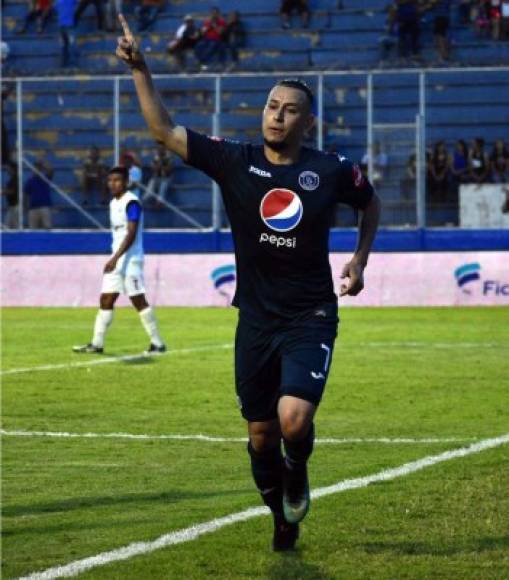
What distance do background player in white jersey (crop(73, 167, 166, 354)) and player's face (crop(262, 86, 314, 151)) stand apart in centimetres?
1230

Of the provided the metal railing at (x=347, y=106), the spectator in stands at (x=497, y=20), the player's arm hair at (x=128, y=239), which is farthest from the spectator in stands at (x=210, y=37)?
the player's arm hair at (x=128, y=239)

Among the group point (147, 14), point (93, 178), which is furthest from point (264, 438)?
point (147, 14)

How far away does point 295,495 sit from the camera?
7684 mm

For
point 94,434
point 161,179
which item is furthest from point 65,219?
point 94,434

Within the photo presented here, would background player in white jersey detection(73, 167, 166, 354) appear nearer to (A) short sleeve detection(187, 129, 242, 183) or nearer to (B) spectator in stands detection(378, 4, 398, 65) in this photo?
(A) short sleeve detection(187, 129, 242, 183)

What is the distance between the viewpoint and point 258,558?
24.4 feet

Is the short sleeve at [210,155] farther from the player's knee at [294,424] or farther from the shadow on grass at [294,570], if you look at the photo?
the shadow on grass at [294,570]

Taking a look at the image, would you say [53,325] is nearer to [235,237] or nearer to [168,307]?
[168,307]

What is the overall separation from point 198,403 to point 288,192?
24.2ft

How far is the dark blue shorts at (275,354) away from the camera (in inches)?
300

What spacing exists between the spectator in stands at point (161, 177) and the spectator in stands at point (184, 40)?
455 centimetres

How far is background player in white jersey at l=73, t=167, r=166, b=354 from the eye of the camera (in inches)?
788

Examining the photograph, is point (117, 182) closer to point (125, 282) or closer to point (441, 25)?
point (125, 282)

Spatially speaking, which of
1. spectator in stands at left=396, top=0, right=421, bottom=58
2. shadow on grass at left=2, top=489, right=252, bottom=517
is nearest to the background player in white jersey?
shadow on grass at left=2, top=489, right=252, bottom=517
